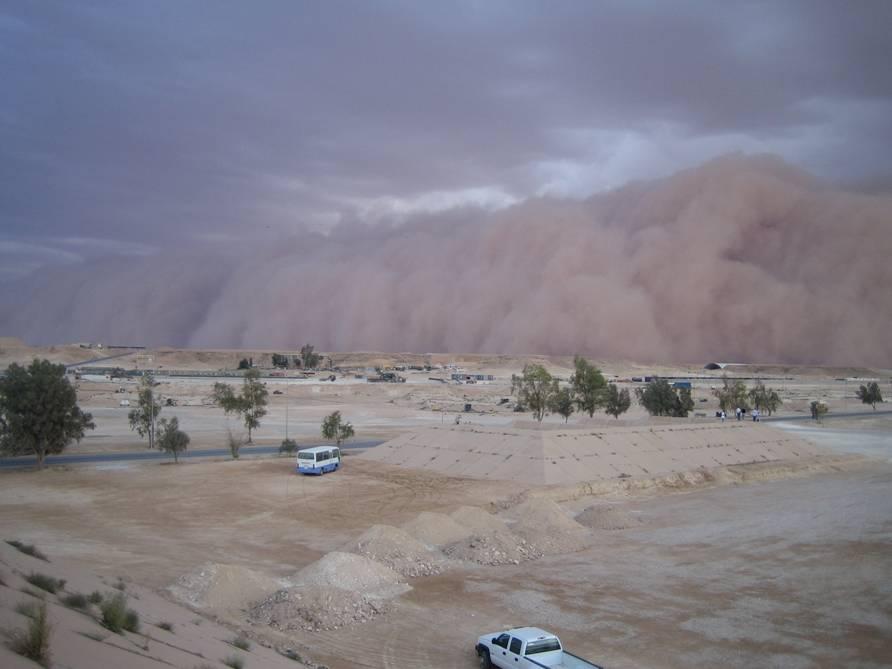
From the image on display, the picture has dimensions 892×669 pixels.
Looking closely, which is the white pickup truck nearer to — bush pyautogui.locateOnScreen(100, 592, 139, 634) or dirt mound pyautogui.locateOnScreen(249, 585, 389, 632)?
dirt mound pyautogui.locateOnScreen(249, 585, 389, 632)

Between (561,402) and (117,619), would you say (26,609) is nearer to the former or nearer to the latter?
(117,619)

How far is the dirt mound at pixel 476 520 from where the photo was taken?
1505 centimetres

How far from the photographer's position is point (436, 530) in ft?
48.6

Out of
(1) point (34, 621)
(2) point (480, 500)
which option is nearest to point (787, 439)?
(2) point (480, 500)

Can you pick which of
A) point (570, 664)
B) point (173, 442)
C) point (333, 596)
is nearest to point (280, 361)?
point (173, 442)

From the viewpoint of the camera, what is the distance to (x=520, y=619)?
1066cm

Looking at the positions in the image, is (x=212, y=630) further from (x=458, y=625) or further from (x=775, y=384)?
(x=775, y=384)

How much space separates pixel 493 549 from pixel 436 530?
4.41 feet

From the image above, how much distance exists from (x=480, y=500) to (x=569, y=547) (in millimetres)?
5479

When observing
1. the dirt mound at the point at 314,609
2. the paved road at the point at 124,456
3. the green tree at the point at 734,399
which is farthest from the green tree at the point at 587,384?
the dirt mound at the point at 314,609

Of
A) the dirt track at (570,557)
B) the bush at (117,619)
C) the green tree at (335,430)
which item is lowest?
the dirt track at (570,557)

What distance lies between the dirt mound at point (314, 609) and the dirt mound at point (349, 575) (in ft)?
1.50

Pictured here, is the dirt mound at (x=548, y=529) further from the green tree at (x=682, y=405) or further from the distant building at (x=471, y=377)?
the distant building at (x=471, y=377)

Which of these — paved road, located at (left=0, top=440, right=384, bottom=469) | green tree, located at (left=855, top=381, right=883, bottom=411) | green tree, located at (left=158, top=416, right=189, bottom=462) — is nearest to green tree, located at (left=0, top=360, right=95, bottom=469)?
paved road, located at (left=0, top=440, right=384, bottom=469)
